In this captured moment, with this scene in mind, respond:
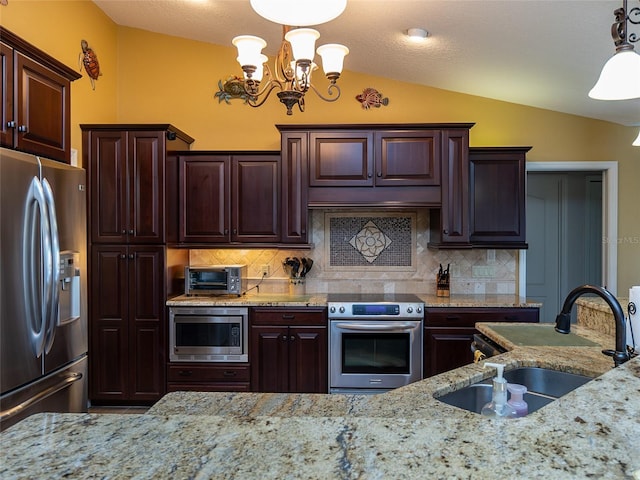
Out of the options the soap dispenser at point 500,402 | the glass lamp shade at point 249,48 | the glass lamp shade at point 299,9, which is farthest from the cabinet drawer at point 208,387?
the glass lamp shade at point 299,9

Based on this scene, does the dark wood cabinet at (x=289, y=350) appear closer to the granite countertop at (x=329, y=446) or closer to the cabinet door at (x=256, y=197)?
the cabinet door at (x=256, y=197)

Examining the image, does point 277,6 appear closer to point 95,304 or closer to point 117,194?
point 117,194

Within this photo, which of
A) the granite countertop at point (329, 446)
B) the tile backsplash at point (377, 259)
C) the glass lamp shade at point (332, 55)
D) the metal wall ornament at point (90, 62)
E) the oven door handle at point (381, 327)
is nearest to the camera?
the granite countertop at point (329, 446)

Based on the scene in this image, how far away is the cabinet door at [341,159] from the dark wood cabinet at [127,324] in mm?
1490

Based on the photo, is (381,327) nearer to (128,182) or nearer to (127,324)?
(127,324)

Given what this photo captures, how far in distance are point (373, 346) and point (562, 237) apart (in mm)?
2481

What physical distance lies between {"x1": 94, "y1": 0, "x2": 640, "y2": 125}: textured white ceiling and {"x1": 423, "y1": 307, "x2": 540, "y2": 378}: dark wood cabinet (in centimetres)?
186

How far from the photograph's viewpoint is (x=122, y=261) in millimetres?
3648

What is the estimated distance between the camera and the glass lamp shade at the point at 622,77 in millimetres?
1590

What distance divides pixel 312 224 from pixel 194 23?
2.05 m

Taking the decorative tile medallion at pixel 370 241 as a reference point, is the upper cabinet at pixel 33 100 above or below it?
above

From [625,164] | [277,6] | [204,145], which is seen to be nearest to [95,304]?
[204,145]

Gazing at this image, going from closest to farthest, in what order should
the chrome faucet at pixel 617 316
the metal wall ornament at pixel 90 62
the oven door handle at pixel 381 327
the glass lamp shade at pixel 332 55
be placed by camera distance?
1. the chrome faucet at pixel 617 316
2. the glass lamp shade at pixel 332 55
3. the oven door handle at pixel 381 327
4. the metal wall ornament at pixel 90 62

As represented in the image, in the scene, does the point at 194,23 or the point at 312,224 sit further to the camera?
the point at 312,224
